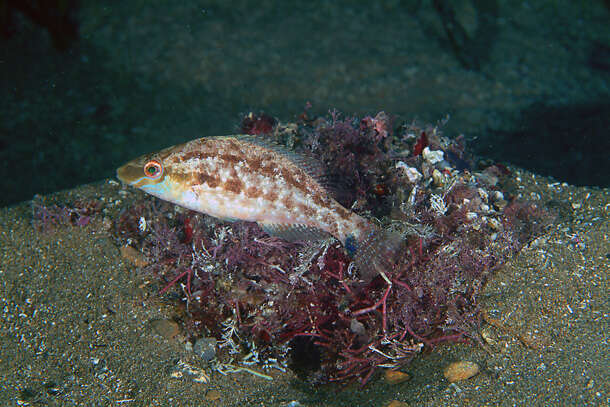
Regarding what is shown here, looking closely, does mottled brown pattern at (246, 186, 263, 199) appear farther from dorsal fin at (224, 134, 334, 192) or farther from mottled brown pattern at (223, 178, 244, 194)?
dorsal fin at (224, 134, 334, 192)

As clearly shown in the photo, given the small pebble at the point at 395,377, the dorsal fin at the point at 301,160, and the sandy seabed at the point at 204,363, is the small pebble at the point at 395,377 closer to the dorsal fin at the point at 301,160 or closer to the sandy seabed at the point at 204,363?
the sandy seabed at the point at 204,363

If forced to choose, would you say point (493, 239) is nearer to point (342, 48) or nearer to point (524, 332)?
point (524, 332)

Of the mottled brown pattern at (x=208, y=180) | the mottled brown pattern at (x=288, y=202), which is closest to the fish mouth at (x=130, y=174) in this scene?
the mottled brown pattern at (x=208, y=180)

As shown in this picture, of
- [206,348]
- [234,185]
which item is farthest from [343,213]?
[206,348]

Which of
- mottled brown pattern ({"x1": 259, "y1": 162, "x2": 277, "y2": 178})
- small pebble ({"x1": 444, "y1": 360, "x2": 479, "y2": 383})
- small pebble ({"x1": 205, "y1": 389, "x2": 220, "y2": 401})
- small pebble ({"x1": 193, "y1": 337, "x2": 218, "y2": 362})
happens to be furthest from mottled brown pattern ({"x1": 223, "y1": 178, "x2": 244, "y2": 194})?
small pebble ({"x1": 444, "y1": 360, "x2": 479, "y2": 383})

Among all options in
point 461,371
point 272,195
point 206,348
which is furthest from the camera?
point 206,348

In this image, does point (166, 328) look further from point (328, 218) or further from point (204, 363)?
point (328, 218)
